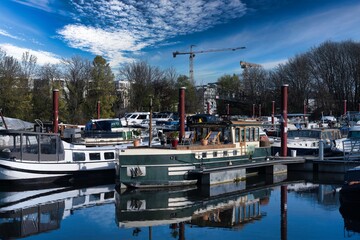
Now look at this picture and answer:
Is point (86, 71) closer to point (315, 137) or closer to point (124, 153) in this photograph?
point (315, 137)

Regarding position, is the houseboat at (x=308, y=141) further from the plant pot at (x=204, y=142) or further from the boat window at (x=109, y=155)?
the boat window at (x=109, y=155)

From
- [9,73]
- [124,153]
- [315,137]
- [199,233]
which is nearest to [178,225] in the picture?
[199,233]

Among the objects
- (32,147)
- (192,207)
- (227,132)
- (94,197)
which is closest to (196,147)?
(227,132)

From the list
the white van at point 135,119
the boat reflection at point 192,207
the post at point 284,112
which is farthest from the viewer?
the white van at point 135,119

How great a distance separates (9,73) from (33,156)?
27649mm

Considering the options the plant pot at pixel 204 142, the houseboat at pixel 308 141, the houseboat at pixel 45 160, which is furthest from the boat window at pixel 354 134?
the houseboat at pixel 45 160

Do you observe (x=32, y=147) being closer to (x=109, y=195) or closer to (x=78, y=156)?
(x=78, y=156)

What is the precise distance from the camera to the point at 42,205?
17.3m

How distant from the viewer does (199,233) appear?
13.3 metres

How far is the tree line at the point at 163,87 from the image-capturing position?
4966cm

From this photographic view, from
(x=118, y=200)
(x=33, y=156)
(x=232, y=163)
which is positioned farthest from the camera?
(x=232, y=163)

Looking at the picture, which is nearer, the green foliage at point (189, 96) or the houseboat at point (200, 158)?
the houseboat at point (200, 158)

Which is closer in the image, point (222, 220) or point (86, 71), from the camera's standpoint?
point (222, 220)

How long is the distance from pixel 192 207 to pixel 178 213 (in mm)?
1097
